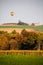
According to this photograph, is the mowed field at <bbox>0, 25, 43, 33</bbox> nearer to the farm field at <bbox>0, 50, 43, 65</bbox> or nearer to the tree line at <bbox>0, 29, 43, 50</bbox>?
the tree line at <bbox>0, 29, 43, 50</bbox>

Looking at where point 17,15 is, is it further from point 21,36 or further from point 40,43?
point 40,43

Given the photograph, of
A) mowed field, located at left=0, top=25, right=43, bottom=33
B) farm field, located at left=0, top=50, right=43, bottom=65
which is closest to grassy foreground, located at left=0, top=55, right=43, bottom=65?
farm field, located at left=0, top=50, right=43, bottom=65

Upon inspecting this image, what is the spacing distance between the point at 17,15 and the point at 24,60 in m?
1.19

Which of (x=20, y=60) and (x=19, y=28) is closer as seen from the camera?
(x=20, y=60)

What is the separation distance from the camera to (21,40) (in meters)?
5.43

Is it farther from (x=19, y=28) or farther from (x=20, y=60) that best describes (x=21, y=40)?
(x=20, y=60)

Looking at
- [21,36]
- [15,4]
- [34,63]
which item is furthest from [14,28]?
[34,63]

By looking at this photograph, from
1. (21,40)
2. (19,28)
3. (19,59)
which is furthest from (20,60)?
(19,28)

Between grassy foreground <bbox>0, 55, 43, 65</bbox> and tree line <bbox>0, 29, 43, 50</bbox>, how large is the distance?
0.72 ft

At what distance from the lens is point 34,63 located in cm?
520

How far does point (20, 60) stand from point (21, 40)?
50cm

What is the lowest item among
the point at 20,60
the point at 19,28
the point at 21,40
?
the point at 20,60

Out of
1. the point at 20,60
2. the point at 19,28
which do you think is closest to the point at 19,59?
the point at 20,60

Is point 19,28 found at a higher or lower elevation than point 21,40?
higher
